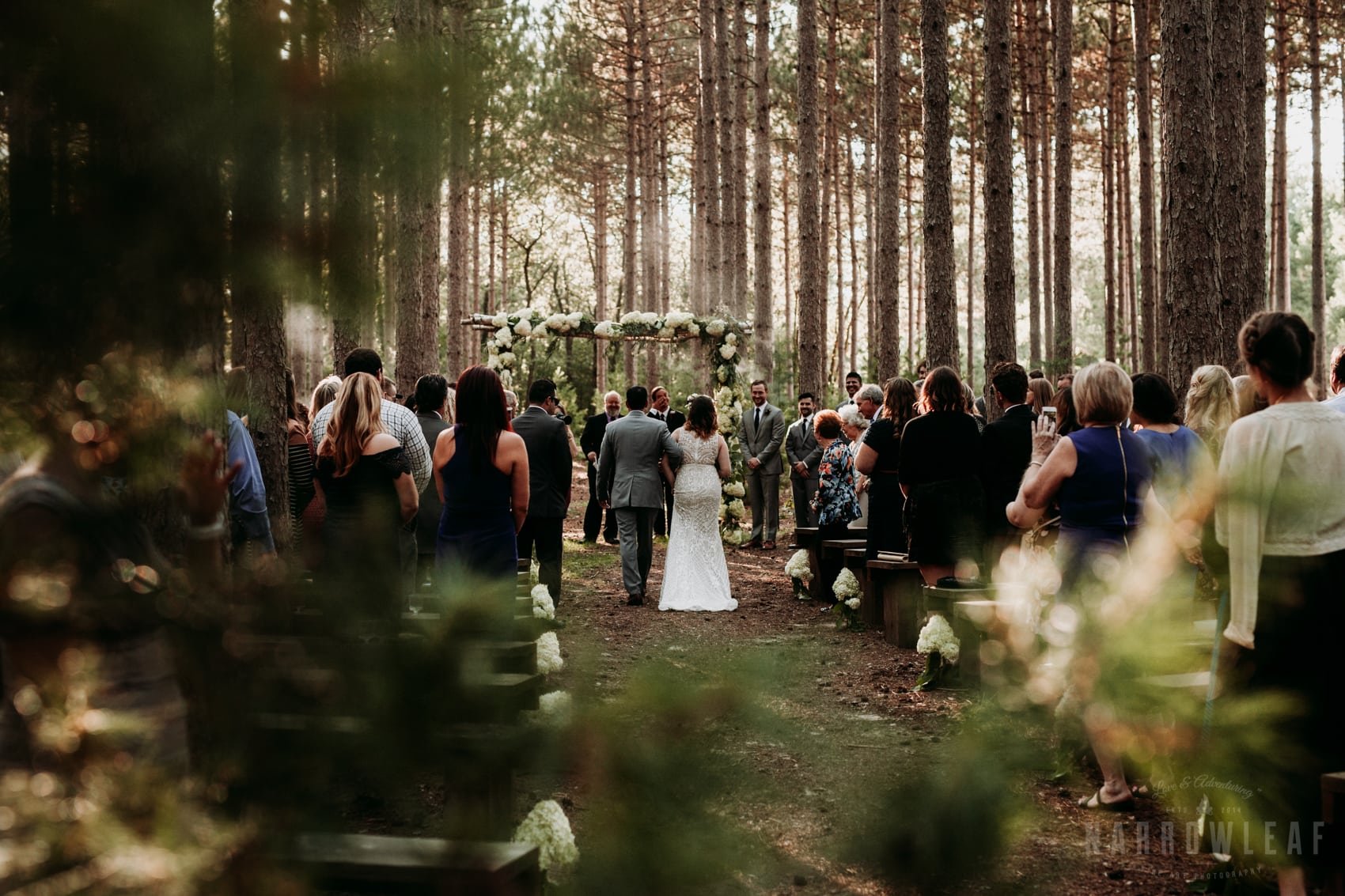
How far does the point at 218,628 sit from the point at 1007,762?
0.87 meters

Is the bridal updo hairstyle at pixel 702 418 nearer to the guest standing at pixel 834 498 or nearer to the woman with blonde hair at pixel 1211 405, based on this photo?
the guest standing at pixel 834 498

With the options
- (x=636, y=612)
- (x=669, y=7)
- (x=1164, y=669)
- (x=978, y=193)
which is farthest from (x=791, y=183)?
(x=1164, y=669)

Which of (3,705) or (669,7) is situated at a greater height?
(669,7)

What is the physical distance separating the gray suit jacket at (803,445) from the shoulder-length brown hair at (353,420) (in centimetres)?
851

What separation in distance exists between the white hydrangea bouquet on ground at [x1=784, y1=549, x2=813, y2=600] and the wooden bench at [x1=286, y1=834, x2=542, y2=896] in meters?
9.85

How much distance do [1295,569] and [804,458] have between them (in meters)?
10.1

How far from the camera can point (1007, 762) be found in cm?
118

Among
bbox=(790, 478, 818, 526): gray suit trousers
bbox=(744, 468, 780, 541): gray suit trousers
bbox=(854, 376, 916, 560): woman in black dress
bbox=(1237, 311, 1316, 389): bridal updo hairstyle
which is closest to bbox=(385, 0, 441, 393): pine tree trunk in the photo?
bbox=(1237, 311, 1316, 389): bridal updo hairstyle

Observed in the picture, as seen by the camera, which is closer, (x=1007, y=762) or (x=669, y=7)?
(x=1007, y=762)

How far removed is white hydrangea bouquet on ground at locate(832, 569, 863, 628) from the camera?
9.53 m

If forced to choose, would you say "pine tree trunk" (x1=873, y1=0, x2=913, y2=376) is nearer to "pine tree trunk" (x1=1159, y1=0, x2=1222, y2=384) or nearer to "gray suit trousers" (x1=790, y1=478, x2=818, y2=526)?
"gray suit trousers" (x1=790, y1=478, x2=818, y2=526)

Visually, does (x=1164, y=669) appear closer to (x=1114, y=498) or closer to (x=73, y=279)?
(x=73, y=279)

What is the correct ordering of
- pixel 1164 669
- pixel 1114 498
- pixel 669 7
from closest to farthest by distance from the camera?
pixel 1164 669 < pixel 1114 498 < pixel 669 7

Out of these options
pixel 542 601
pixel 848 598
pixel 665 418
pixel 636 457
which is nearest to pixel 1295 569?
pixel 542 601
